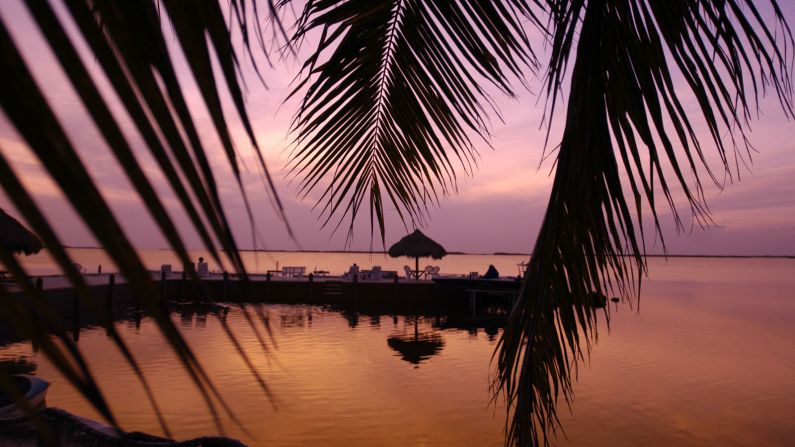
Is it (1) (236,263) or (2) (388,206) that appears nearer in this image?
(1) (236,263)

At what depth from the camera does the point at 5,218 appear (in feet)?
48.0

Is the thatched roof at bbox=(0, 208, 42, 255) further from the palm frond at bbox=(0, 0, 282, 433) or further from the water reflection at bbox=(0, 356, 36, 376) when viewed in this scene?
the palm frond at bbox=(0, 0, 282, 433)

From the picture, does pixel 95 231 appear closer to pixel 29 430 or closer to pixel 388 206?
pixel 388 206

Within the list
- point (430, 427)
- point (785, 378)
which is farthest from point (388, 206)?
point (785, 378)

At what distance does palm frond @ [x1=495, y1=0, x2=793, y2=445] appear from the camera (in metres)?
1.38

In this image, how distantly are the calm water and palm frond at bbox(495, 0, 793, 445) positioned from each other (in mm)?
5492

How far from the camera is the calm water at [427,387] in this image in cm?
1165

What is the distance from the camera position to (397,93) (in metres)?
2.37

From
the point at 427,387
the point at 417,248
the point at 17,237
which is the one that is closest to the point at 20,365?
the point at 17,237

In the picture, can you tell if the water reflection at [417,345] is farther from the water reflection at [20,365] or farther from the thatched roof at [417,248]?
the water reflection at [20,365]

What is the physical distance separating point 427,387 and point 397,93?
44.9 feet

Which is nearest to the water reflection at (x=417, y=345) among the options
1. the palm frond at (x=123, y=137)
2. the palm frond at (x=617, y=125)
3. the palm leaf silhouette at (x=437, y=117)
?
the palm leaf silhouette at (x=437, y=117)

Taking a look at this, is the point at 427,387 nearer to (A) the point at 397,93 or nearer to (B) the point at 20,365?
(B) the point at 20,365

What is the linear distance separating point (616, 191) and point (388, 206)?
4.71 feet
